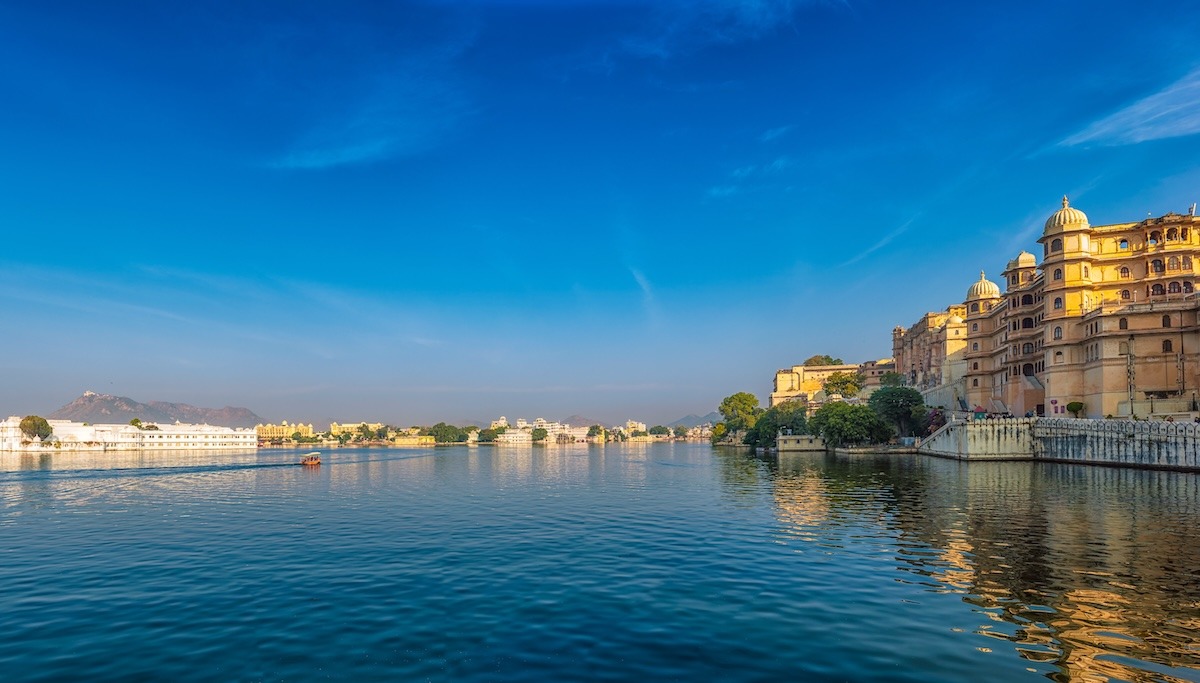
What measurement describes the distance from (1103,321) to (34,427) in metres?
241

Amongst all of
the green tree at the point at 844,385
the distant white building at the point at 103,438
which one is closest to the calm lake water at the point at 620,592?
the green tree at the point at 844,385

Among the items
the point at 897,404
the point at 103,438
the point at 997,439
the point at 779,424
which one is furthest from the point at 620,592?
the point at 103,438

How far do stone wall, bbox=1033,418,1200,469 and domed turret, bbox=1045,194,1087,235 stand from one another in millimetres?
23616

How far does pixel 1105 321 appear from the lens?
240 ft

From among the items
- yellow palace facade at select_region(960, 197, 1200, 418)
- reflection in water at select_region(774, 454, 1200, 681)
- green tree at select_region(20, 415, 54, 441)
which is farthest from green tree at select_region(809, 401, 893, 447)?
green tree at select_region(20, 415, 54, 441)

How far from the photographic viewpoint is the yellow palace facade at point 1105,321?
70625mm

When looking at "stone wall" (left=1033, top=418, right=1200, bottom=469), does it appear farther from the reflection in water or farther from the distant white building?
the distant white building

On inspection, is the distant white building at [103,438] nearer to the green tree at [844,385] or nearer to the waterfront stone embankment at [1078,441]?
the green tree at [844,385]

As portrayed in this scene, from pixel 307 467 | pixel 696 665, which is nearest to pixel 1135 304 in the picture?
pixel 696 665

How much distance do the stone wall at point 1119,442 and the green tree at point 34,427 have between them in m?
233

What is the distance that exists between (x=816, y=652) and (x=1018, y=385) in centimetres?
9489

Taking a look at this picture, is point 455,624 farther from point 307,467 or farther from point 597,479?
point 307,467

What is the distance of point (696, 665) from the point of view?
44.3 ft

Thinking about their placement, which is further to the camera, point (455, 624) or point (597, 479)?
point (597, 479)
